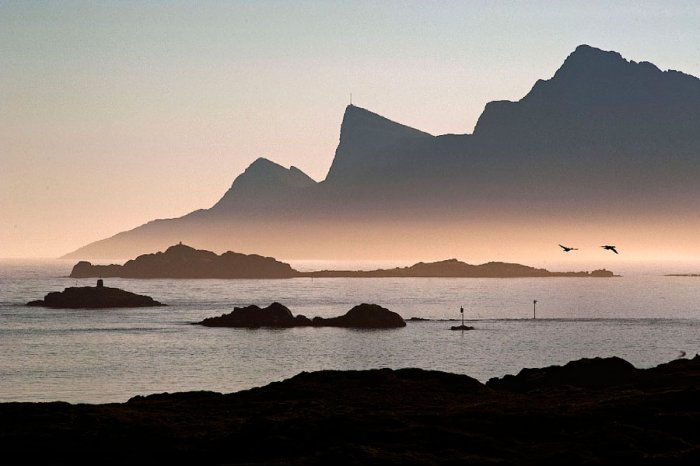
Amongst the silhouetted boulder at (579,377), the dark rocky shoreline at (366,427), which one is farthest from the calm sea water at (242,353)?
the silhouetted boulder at (579,377)

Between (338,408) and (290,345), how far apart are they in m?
103

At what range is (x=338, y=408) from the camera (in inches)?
2527

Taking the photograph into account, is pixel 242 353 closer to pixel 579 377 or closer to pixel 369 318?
pixel 369 318

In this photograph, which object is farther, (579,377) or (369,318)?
(369,318)

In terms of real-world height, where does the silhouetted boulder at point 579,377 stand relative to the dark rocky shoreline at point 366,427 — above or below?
above

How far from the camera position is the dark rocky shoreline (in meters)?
49.8

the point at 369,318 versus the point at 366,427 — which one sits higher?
the point at 369,318

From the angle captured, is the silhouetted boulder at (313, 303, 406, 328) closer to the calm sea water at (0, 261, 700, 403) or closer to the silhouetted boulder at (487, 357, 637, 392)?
the calm sea water at (0, 261, 700, 403)

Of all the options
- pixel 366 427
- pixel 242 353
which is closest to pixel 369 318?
pixel 242 353

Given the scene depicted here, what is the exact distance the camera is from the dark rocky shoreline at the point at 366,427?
4978 cm

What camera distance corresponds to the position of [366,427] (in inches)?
2170

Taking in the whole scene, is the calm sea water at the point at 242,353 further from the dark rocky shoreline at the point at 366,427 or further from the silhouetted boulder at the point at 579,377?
the silhouetted boulder at the point at 579,377

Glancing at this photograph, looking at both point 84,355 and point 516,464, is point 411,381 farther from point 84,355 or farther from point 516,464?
point 84,355

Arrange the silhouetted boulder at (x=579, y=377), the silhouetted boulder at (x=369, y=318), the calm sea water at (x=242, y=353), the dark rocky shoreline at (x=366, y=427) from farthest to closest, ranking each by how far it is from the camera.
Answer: the silhouetted boulder at (x=369, y=318) < the calm sea water at (x=242, y=353) < the silhouetted boulder at (x=579, y=377) < the dark rocky shoreline at (x=366, y=427)
